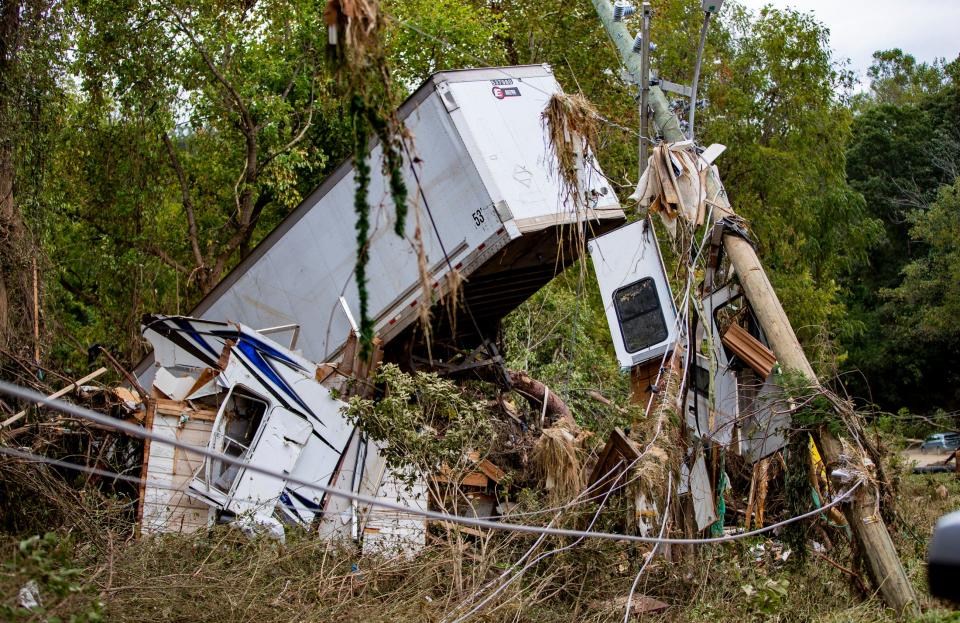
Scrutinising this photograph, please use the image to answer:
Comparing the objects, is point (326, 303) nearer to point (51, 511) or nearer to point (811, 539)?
point (51, 511)

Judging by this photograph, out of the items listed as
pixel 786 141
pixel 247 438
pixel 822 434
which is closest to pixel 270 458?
pixel 247 438

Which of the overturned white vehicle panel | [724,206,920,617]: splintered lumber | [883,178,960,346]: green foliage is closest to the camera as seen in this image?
[724,206,920,617]: splintered lumber

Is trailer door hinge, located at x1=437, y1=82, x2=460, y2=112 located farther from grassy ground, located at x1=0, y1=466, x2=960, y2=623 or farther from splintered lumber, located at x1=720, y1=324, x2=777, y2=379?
grassy ground, located at x1=0, y1=466, x2=960, y2=623

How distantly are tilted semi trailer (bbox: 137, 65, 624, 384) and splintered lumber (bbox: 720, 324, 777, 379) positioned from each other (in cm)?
188

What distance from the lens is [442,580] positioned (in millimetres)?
8008

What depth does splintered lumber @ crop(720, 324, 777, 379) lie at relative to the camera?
9.76m

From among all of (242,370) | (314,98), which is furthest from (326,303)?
(314,98)

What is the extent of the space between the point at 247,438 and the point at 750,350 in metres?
5.29

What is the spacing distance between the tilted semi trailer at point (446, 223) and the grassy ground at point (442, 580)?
2.82 metres

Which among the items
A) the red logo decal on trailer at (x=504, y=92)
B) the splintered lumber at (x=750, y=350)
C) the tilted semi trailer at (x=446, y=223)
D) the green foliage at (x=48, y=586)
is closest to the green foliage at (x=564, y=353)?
the tilted semi trailer at (x=446, y=223)

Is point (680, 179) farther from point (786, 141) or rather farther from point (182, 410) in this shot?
point (786, 141)

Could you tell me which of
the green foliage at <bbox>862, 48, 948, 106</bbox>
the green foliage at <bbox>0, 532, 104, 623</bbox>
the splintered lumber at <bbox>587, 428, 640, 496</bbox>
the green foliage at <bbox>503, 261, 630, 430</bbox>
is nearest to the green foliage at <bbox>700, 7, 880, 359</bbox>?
the green foliage at <bbox>503, 261, 630, 430</bbox>

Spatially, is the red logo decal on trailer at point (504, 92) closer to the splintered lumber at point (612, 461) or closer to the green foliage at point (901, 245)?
the splintered lumber at point (612, 461)

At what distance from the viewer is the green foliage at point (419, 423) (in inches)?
363
